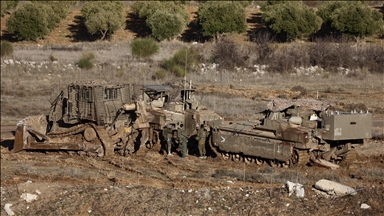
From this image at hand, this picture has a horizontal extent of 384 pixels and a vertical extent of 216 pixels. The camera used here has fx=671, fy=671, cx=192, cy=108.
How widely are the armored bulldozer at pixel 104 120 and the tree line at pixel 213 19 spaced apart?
94.5 feet

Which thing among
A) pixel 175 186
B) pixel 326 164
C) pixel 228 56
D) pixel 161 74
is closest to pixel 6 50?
pixel 161 74

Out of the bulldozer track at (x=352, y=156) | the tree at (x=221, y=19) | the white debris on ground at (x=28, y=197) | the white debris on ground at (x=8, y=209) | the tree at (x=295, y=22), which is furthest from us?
the tree at (x=221, y=19)

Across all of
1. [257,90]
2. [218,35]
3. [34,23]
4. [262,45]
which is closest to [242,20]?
[218,35]

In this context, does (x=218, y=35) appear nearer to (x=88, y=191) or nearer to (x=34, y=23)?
(x=34, y=23)

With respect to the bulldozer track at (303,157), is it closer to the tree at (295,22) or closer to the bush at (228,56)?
the bush at (228,56)

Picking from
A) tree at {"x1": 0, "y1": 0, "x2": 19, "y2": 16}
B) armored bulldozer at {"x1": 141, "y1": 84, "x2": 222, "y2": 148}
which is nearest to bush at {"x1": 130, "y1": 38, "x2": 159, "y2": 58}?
armored bulldozer at {"x1": 141, "y1": 84, "x2": 222, "y2": 148}

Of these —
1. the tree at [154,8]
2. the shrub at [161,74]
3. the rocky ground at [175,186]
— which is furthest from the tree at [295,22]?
the rocky ground at [175,186]

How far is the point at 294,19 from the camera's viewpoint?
55.8 meters

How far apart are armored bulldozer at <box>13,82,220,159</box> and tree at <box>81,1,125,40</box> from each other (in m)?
38.3

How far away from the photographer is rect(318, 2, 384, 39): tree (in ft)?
160

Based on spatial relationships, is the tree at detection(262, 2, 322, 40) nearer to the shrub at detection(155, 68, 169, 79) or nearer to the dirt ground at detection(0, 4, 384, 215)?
the shrub at detection(155, 68, 169, 79)

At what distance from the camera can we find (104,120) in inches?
898

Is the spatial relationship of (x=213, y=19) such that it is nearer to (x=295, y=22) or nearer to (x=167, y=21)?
(x=167, y=21)

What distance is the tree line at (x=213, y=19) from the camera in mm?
51625
